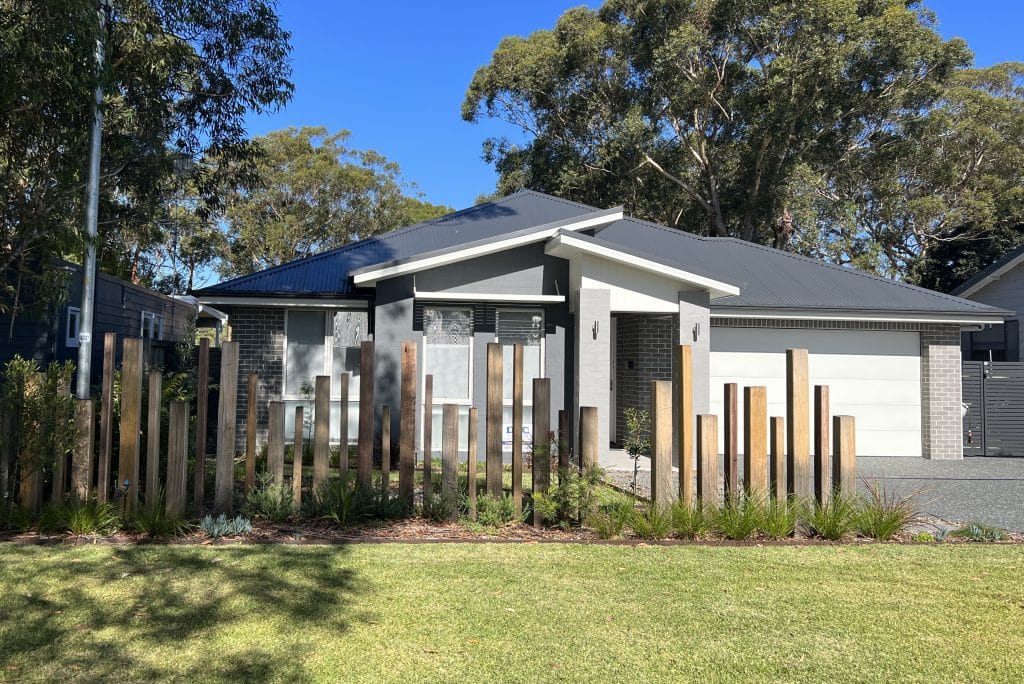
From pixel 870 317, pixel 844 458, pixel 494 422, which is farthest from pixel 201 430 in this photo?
pixel 870 317

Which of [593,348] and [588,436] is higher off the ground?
[593,348]

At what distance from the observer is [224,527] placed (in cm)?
631

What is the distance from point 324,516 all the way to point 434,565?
1.66 meters

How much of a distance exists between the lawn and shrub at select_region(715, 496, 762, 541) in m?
Answer: 0.33

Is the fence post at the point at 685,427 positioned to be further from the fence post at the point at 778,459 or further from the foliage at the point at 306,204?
the foliage at the point at 306,204

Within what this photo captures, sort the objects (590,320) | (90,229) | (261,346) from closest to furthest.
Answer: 1. (90,229)
2. (590,320)
3. (261,346)

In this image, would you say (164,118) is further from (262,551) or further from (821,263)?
(821,263)

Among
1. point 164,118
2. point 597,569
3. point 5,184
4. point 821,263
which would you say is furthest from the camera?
point 821,263

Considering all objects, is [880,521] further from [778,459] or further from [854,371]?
[854,371]

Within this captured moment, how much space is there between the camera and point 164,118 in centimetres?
1170

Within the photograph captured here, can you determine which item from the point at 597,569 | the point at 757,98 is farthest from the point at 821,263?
the point at 597,569

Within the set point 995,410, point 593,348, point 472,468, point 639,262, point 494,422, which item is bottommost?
point 472,468

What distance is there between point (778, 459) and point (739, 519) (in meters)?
0.77

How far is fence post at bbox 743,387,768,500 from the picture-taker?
6.91 m
